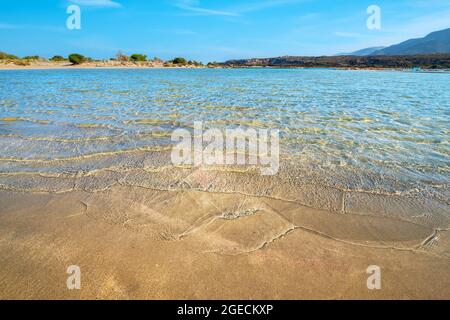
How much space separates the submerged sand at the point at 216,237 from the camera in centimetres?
223

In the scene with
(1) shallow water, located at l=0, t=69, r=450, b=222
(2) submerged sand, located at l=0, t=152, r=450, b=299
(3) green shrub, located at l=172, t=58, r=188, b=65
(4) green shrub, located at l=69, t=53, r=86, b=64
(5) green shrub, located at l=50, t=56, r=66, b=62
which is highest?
(3) green shrub, located at l=172, t=58, r=188, b=65

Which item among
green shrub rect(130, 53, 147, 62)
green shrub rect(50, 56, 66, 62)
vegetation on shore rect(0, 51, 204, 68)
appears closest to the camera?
vegetation on shore rect(0, 51, 204, 68)

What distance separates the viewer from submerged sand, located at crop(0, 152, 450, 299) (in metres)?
2.23

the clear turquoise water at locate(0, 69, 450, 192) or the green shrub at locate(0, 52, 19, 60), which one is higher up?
the green shrub at locate(0, 52, 19, 60)

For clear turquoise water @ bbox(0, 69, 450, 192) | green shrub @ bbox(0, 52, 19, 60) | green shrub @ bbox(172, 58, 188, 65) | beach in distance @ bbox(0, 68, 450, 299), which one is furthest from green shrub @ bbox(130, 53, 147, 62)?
beach in distance @ bbox(0, 68, 450, 299)

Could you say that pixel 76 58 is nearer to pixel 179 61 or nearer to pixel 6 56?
pixel 6 56

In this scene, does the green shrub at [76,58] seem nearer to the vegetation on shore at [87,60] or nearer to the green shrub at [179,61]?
the vegetation on shore at [87,60]

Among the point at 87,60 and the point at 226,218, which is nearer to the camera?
the point at 226,218

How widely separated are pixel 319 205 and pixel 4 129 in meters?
8.75

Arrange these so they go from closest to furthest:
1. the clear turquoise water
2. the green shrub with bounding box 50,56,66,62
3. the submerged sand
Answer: the submerged sand, the clear turquoise water, the green shrub with bounding box 50,56,66,62

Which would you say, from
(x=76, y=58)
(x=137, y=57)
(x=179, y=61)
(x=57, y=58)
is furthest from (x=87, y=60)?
(x=179, y=61)

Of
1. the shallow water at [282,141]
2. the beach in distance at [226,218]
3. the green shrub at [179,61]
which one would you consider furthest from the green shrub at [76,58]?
the beach in distance at [226,218]

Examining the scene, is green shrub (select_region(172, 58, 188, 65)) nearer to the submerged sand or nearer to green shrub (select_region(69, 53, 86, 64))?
green shrub (select_region(69, 53, 86, 64))

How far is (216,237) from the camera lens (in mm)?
2889
